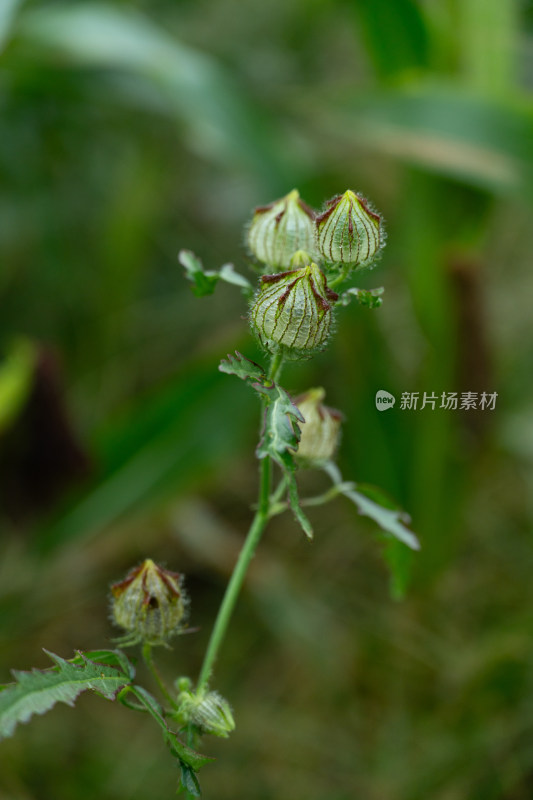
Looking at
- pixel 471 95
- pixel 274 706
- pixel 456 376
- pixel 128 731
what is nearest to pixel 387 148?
pixel 471 95

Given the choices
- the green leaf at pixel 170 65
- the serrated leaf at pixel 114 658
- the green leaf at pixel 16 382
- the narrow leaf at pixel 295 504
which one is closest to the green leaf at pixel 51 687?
the serrated leaf at pixel 114 658

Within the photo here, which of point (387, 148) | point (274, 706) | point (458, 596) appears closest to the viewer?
point (387, 148)

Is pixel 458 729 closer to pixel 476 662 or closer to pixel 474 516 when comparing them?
pixel 476 662

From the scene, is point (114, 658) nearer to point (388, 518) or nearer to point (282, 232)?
point (388, 518)

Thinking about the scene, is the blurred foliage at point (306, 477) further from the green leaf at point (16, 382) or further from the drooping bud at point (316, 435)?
the drooping bud at point (316, 435)

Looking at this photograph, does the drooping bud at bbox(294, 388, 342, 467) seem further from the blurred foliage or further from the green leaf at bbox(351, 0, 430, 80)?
the green leaf at bbox(351, 0, 430, 80)

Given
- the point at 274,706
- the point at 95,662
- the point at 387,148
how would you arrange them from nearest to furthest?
the point at 95,662 < the point at 387,148 < the point at 274,706

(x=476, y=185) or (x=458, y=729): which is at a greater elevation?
(x=476, y=185)

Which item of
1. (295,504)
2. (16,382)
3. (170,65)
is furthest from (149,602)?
(170,65)
